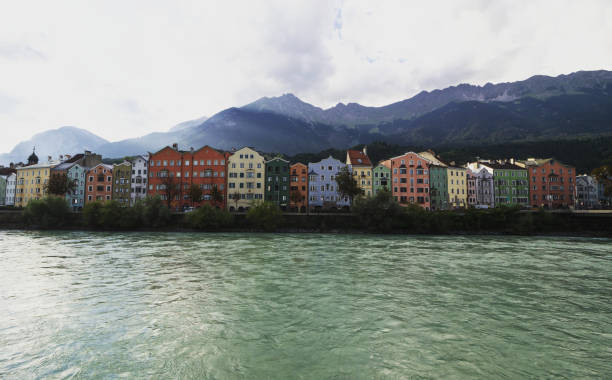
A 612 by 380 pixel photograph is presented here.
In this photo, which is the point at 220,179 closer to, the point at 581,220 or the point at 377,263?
the point at 377,263

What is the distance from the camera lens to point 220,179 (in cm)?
7881

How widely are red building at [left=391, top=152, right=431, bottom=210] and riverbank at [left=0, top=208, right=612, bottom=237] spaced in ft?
73.6

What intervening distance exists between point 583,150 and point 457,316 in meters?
202

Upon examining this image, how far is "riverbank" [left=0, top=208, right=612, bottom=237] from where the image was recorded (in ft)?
177

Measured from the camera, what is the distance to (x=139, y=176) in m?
80.9

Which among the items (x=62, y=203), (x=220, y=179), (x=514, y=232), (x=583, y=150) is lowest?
(x=514, y=232)

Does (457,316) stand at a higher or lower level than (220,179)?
lower

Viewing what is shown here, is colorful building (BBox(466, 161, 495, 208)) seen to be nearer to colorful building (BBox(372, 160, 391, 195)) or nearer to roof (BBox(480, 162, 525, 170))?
roof (BBox(480, 162, 525, 170))

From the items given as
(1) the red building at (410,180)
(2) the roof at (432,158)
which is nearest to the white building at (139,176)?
(1) the red building at (410,180)

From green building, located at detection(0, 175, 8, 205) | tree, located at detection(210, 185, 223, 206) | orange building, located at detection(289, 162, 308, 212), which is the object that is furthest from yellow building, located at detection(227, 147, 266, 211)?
green building, located at detection(0, 175, 8, 205)

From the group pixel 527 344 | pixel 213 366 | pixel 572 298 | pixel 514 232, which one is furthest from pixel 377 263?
pixel 514 232

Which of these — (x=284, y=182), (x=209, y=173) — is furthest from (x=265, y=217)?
(x=209, y=173)

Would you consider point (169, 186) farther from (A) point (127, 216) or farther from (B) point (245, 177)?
(B) point (245, 177)

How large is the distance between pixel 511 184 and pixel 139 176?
344ft
